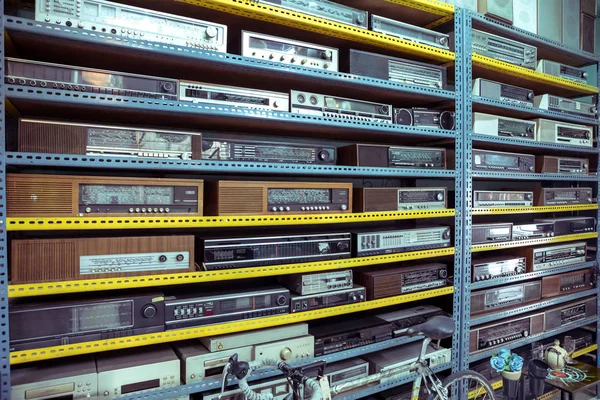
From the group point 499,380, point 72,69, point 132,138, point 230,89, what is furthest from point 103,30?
point 499,380

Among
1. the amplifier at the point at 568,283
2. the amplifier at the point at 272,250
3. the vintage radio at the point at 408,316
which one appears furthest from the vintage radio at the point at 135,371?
the amplifier at the point at 568,283

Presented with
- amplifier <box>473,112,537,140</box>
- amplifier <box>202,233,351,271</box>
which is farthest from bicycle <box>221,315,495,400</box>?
Answer: amplifier <box>473,112,537,140</box>

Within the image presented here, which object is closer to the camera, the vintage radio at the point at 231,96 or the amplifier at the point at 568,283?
the vintage radio at the point at 231,96

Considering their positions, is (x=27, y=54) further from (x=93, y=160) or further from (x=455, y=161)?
(x=455, y=161)

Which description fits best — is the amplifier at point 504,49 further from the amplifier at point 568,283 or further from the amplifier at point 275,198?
the amplifier at point 568,283

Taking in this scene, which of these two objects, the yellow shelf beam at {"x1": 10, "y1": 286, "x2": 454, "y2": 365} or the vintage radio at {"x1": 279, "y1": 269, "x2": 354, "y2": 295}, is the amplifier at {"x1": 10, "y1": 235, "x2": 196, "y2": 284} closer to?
the yellow shelf beam at {"x1": 10, "y1": 286, "x2": 454, "y2": 365}

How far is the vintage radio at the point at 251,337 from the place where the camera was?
4.75ft

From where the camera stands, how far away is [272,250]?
1.56 meters

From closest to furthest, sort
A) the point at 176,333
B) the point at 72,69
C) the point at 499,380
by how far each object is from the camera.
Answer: the point at 72,69, the point at 176,333, the point at 499,380

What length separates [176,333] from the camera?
1348 millimetres

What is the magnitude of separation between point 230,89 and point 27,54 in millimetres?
772

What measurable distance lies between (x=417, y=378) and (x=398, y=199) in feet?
2.77

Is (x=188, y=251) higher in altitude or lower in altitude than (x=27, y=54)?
lower

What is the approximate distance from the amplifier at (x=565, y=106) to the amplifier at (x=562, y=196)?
539mm
